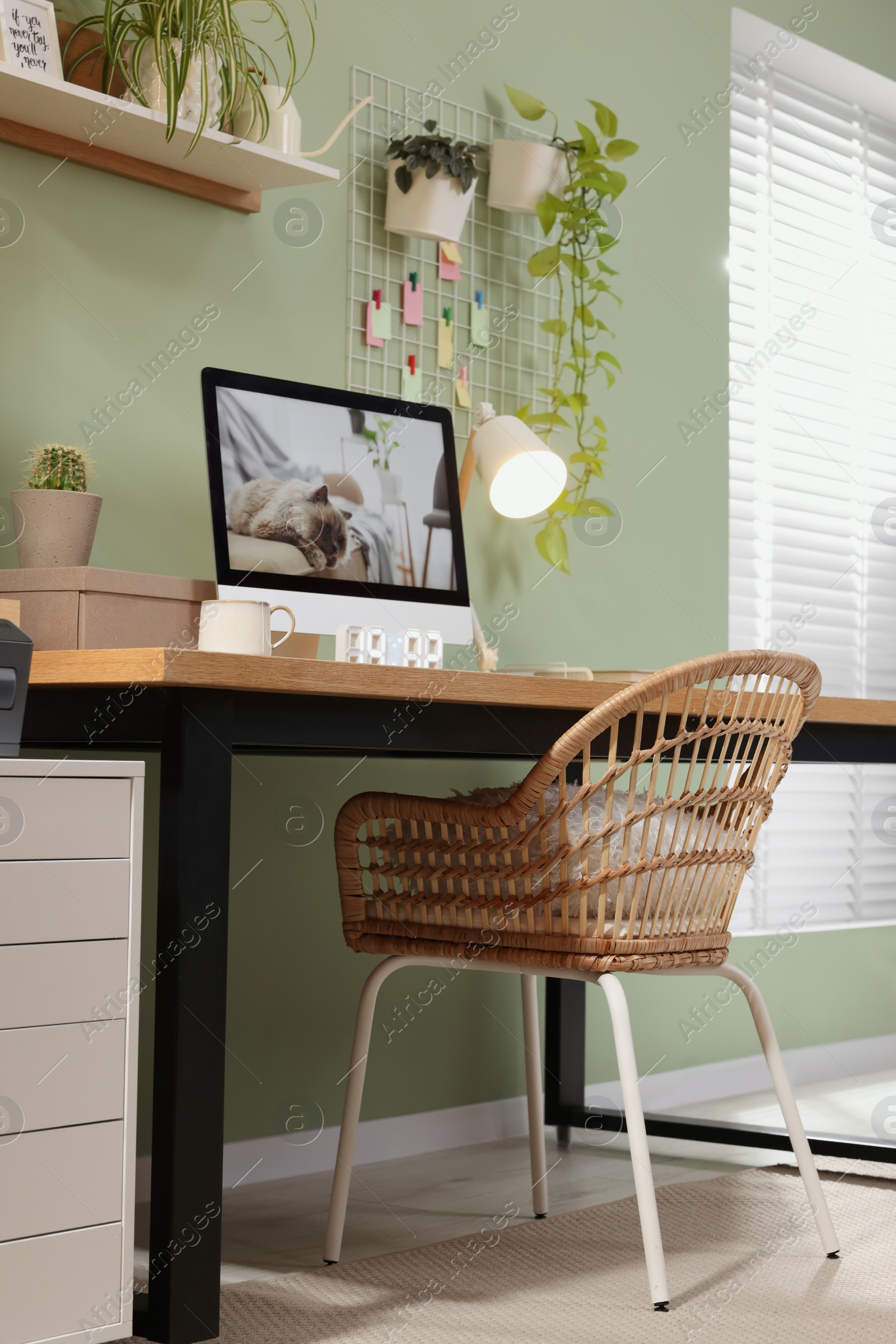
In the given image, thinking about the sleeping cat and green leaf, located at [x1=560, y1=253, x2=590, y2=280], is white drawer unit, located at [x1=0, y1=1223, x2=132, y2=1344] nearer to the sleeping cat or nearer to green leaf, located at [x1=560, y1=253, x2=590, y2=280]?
the sleeping cat

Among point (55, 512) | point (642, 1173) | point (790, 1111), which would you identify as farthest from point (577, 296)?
point (642, 1173)

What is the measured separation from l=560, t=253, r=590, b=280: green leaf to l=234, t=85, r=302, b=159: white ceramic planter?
76 centimetres

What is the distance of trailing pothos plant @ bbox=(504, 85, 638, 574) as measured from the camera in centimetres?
279

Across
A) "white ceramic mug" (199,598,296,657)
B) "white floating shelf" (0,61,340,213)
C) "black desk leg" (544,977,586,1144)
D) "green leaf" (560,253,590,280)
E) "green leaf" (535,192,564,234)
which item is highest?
"green leaf" (535,192,564,234)

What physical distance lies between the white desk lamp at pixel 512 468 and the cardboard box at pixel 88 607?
0.73m

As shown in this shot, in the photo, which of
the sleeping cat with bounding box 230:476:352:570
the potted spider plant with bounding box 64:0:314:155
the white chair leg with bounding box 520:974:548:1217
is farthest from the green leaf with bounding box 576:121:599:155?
the white chair leg with bounding box 520:974:548:1217

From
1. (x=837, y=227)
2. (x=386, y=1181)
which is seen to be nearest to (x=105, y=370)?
(x=386, y=1181)

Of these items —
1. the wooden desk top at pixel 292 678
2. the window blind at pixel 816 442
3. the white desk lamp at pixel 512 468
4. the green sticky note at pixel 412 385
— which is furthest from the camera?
the window blind at pixel 816 442

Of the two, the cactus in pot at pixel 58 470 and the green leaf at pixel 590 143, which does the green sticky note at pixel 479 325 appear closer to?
the green leaf at pixel 590 143

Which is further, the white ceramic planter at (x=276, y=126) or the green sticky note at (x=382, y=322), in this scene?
the green sticky note at (x=382, y=322)

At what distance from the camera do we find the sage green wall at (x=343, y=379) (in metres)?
2.14

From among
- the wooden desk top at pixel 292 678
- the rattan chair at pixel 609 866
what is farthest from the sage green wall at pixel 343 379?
the wooden desk top at pixel 292 678

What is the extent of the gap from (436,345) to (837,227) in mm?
1648

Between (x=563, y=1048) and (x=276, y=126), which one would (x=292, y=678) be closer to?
(x=276, y=126)
